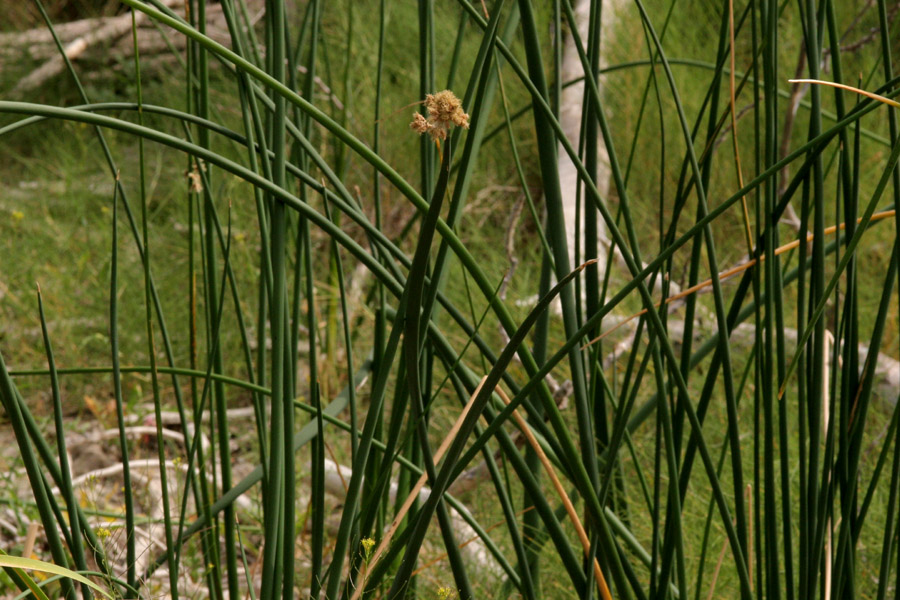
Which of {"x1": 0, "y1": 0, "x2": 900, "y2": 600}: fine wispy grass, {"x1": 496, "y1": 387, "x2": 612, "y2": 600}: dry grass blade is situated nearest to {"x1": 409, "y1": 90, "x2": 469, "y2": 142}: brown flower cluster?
{"x1": 0, "y1": 0, "x2": 900, "y2": 600}: fine wispy grass

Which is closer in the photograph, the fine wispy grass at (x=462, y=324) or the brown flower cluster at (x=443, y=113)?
the brown flower cluster at (x=443, y=113)

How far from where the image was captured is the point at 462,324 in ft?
1.56

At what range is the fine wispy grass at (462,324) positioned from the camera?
0.44m

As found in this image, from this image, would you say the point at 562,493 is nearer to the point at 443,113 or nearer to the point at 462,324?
the point at 462,324

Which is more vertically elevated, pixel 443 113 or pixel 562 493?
pixel 443 113

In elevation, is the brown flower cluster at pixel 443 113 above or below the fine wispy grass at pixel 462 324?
above

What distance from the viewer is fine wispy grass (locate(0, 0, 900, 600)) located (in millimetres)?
445

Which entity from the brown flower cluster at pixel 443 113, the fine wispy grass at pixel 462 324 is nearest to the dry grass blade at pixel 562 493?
the fine wispy grass at pixel 462 324

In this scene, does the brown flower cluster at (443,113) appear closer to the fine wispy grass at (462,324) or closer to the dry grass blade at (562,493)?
the fine wispy grass at (462,324)

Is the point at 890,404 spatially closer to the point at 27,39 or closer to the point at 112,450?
the point at 112,450

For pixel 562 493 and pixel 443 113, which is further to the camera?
pixel 562 493

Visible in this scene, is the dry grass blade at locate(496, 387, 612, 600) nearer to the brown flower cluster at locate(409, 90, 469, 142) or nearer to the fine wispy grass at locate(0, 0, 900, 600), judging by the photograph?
the fine wispy grass at locate(0, 0, 900, 600)

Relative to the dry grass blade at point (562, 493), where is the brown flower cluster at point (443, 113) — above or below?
above

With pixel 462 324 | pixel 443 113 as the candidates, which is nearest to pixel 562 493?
pixel 462 324
